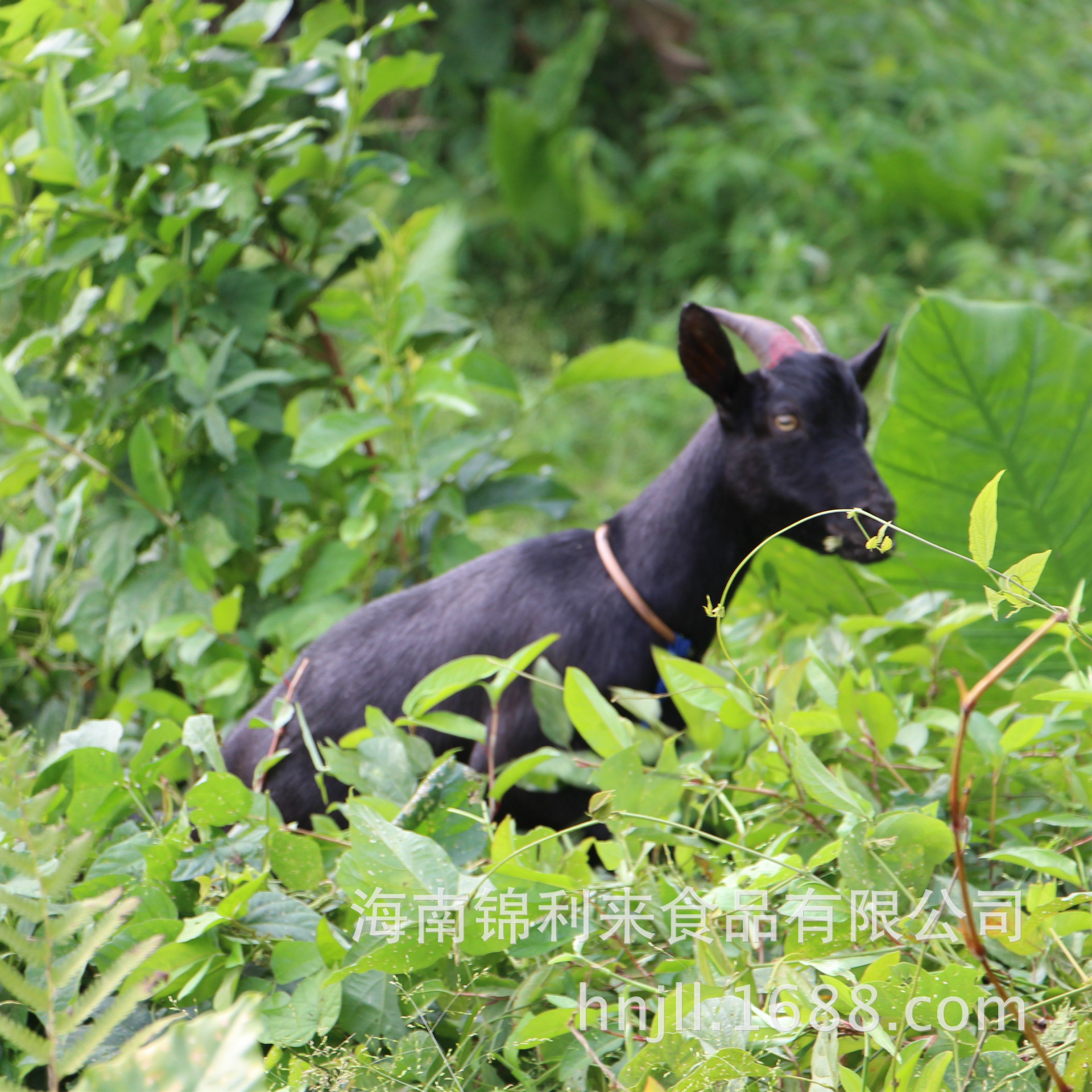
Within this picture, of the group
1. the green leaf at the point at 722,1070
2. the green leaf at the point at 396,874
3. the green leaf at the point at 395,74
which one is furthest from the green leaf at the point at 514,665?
the green leaf at the point at 395,74

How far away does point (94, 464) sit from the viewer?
70.1 inches

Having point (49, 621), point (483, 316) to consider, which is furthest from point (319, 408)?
point (483, 316)

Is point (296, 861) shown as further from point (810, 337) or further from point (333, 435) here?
point (810, 337)

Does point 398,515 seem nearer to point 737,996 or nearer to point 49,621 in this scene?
point 49,621

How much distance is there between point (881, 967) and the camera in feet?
2.52

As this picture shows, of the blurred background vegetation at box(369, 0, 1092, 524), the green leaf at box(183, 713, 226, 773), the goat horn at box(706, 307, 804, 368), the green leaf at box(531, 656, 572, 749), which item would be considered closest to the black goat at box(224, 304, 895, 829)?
the goat horn at box(706, 307, 804, 368)

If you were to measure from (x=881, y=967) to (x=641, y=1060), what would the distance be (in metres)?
0.18

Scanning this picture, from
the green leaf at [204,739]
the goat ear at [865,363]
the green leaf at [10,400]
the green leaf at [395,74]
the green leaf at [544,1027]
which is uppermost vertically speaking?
the green leaf at [395,74]

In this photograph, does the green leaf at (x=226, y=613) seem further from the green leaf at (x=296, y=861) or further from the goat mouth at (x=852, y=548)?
the goat mouth at (x=852, y=548)

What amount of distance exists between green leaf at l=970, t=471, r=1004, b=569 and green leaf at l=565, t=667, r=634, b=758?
410mm

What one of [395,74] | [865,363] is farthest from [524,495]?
[395,74]

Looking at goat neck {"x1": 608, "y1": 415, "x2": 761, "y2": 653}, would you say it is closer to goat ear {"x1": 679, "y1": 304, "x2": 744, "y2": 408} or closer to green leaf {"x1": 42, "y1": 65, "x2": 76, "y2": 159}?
goat ear {"x1": 679, "y1": 304, "x2": 744, "y2": 408}

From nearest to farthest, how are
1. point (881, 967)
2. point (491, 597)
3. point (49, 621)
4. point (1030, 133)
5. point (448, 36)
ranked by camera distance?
1. point (881, 967)
2. point (491, 597)
3. point (49, 621)
4. point (1030, 133)
5. point (448, 36)

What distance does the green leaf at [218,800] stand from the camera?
3.17 ft
